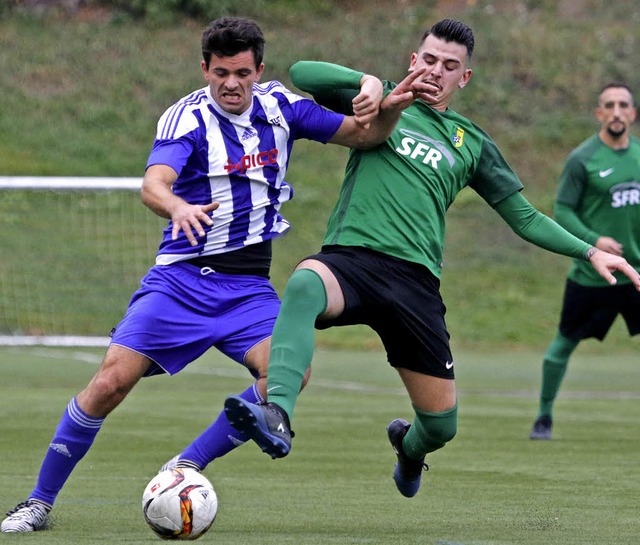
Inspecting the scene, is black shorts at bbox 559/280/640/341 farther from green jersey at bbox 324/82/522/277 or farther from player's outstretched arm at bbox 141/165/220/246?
player's outstretched arm at bbox 141/165/220/246

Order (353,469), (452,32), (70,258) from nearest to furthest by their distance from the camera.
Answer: (452,32) < (353,469) < (70,258)

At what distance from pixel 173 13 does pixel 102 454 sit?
23.2 meters

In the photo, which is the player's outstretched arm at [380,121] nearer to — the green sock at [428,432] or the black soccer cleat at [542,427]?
the green sock at [428,432]

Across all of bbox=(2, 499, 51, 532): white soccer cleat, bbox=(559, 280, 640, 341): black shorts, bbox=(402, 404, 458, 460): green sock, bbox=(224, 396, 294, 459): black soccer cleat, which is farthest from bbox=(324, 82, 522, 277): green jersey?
bbox=(559, 280, 640, 341): black shorts

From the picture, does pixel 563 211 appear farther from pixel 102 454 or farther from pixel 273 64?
pixel 273 64

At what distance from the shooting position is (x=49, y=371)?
48.0ft

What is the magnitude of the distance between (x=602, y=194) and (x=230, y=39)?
16.3 ft

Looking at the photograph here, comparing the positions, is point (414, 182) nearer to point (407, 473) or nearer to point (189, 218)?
point (189, 218)

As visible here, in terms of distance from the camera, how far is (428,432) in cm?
629

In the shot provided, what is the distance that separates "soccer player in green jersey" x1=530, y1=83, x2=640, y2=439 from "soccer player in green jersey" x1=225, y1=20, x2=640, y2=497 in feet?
11.9

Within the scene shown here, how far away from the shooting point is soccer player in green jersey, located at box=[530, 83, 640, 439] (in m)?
9.89

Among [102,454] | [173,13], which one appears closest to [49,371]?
[102,454]

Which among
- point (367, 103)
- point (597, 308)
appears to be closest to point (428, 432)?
point (367, 103)

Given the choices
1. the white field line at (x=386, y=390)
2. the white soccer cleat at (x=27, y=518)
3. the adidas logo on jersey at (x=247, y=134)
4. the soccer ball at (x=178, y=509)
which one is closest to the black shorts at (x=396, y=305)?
the adidas logo on jersey at (x=247, y=134)
